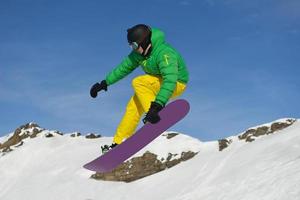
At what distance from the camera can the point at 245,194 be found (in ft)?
39.8

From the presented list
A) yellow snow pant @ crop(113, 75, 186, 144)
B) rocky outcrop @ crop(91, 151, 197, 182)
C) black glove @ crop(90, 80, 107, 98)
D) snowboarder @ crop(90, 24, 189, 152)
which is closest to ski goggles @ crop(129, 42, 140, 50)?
snowboarder @ crop(90, 24, 189, 152)

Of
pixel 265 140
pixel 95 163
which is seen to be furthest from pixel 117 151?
pixel 265 140

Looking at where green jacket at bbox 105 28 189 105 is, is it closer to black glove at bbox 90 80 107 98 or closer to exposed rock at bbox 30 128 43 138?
black glove at bbox 90 80 107 98

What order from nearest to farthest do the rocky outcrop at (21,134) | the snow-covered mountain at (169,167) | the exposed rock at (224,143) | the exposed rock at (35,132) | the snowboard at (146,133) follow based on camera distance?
1. the snowboard at (146,133)
2. the snow-covered mountain at (169,167)
3. the exposed rock at (224,143)
4. the exposed rock at (35,132)
5. the rocky outcrop at (21,134)

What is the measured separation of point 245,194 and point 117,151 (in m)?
5.02

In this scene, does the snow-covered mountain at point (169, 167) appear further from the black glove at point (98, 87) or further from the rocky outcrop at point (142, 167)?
the black glove at point (98, 87)

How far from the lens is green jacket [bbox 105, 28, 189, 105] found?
23.5ft

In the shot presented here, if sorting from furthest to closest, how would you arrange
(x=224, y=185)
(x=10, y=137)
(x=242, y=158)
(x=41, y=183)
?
(x=10, y=137) < (x=41, y=183) < (x=242, y=158) < (x=224, y=185)

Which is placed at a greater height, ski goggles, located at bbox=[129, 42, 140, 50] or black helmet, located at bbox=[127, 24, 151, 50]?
black helmet, located at bbox=[127, 24, 151, 50]

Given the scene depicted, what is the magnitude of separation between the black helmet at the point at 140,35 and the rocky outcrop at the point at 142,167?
27.6 meters

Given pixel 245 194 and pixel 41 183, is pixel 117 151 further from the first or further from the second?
pixel 41 183

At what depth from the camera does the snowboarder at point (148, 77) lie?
7152 millimetres

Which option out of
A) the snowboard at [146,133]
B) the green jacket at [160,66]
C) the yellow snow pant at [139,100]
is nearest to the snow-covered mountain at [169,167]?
the snowboard at [146,133]

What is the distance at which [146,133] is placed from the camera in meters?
8.38
